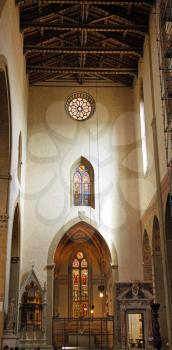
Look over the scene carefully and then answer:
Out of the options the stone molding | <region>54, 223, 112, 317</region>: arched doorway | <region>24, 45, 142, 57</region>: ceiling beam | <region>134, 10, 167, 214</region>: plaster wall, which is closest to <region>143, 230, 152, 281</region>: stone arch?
<region>134, 10, 167, 214</region>: plaster wall

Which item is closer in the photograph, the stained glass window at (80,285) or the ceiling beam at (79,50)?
the ceiling beam at (79,50)

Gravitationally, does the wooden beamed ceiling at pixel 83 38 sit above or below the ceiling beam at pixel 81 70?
above

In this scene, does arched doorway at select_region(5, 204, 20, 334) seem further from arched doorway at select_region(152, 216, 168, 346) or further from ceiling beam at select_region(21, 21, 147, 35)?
ceiling beam at select_region(21, 21, 147, 35)

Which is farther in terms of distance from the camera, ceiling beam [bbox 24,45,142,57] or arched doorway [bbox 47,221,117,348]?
arched doorway [bbox 47,221,117,348]

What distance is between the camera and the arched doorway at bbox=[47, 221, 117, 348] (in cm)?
2331

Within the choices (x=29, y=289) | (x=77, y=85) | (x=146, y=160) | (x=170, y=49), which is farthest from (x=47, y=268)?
(x=170, y=49)

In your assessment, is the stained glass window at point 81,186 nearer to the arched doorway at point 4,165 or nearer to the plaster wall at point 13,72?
the plaster wall at point 13,72

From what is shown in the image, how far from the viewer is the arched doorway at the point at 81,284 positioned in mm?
23308

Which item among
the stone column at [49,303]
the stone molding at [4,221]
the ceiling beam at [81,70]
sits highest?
the ceiling beam at [81,70]

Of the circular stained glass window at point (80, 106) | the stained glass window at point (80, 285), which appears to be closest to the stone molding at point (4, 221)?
the circular stained glass window at point (80, 106)

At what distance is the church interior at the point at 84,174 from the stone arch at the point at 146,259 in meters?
0.05

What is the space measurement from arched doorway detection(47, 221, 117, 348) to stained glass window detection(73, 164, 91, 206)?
1.31 meters

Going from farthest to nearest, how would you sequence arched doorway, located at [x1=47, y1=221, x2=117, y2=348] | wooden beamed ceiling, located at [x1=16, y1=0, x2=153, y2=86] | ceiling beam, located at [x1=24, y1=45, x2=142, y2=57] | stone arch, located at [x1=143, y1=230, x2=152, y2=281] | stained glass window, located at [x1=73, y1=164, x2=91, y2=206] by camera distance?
1. arched doorway, located at [x1=47, y1=221, x2=117, y2=348]
2. stained glass window, located at [x1=73, y1=164, x2=91, y2=206]
3. stone arch, located at [x1=143, y1=230, x2=152, y2=281]
4. ceiling beam, located at [x1=24, y1=45, x2=142, y2=57]
5. wooden beamed ceiling, located at [x1=16, y1=0, x2=153, y2=86]

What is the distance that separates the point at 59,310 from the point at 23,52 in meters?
14.4
